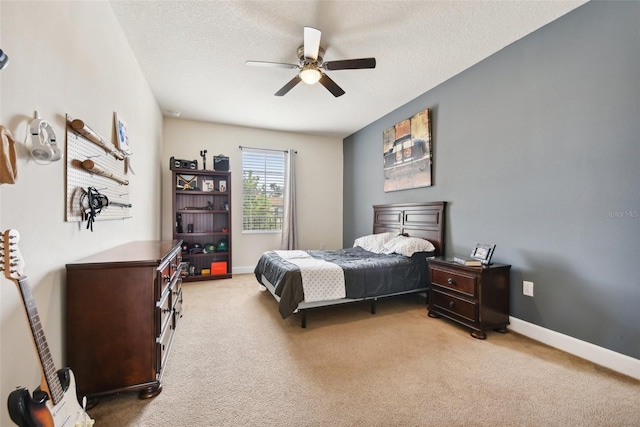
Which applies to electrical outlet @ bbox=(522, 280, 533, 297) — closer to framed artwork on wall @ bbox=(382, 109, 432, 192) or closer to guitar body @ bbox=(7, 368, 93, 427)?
framed artwork on wall @ bbox=(382, 109, 432, 192)

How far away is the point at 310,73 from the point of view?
2.50 metres

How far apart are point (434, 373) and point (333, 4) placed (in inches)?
114

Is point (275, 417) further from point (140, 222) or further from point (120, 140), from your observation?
point (140, 222)

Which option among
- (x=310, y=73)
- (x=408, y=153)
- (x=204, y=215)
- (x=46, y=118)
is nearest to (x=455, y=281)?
(x=408, y=153)

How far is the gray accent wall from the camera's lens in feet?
6.05

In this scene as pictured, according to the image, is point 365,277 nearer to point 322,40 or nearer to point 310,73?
point 310,73

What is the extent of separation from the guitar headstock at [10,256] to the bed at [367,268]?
187cm

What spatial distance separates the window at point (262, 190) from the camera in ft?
16.4

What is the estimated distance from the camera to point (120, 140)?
222 cm

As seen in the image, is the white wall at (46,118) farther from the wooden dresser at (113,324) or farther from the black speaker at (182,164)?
the black speaker at (182,164)

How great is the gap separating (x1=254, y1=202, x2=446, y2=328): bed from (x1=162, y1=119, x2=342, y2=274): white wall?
1553 millimetres

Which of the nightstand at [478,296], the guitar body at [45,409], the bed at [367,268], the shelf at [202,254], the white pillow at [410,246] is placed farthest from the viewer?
the shelf at [202,254]

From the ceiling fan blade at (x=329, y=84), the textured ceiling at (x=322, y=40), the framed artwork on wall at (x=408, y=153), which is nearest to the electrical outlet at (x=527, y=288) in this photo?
the framed artwork on wall at (x=408, y=153)

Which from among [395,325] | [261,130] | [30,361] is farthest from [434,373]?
[261,130]
